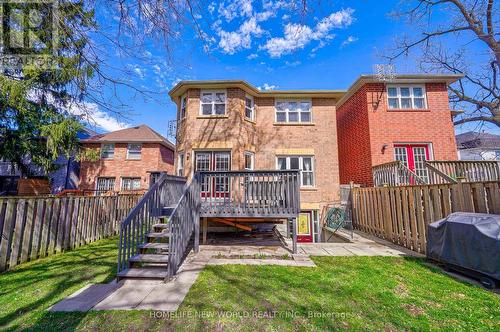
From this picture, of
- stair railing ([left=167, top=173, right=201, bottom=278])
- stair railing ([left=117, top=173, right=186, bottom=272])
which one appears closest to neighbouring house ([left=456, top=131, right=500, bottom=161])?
stair railing ([left=167, top=173, right=201, bottom=278])

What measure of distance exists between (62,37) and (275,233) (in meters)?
7.80

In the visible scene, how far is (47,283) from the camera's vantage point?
151 inches

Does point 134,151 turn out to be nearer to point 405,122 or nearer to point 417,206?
point 417,206

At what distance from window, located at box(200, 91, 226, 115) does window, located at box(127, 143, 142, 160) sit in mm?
11608

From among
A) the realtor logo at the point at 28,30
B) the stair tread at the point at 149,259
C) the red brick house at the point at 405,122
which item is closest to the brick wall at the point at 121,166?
the stair tread at the point at 149,259

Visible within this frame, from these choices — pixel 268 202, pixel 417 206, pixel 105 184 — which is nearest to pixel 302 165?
pixel 268 202

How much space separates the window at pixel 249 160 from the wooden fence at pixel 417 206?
5.47 m

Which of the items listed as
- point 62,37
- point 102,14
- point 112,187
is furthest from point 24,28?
point 112,187

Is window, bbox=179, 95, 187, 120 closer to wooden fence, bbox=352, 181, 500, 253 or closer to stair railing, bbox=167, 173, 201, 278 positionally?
stair railing, bbox=167, 173, 201, 278

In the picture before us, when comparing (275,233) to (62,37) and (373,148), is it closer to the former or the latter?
(373,148)

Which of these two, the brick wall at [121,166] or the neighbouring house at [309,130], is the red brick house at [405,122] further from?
the brick wall at [121,166]

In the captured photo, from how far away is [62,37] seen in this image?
10.1ft

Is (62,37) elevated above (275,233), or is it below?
above

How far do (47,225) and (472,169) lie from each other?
1444 cm
